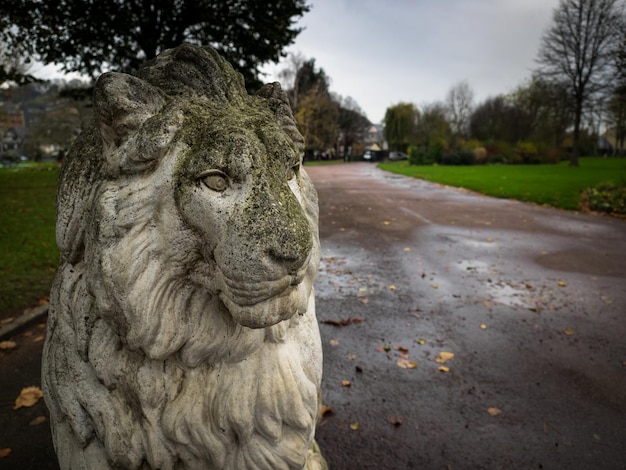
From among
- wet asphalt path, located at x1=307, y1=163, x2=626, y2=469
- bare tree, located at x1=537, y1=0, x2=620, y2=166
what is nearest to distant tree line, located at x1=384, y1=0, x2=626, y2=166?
bare tree, located at x1=537, y1=0, x2=620, y2=166

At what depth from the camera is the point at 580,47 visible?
3197 centimetres

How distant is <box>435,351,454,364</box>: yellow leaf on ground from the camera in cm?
454

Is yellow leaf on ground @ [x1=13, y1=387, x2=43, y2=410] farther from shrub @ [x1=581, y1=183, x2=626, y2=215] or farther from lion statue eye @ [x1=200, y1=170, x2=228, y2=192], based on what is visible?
shrub @ [x1=581, y1=183, x2=626, y2=215]

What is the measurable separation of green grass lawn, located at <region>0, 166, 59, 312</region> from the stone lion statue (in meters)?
4.86

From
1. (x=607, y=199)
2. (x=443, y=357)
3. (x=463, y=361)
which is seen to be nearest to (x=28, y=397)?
(x=443, y=357)

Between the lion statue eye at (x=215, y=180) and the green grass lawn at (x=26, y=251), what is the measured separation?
17.7ft

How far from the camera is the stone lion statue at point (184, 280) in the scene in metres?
1.23

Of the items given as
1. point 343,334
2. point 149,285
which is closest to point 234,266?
point 149,285

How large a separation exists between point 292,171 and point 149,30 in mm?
14605

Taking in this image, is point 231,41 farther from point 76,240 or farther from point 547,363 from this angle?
point 76,240

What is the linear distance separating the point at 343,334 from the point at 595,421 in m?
2.51

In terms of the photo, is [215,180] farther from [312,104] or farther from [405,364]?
[312,104]

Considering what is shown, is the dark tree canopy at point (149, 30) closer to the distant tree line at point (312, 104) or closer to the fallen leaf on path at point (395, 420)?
the fallen leaf on path at point (395, 420)

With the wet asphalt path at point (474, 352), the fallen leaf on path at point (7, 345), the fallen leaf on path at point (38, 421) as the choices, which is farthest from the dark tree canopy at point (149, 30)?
the fallen leaf on path at point (38, 421)
